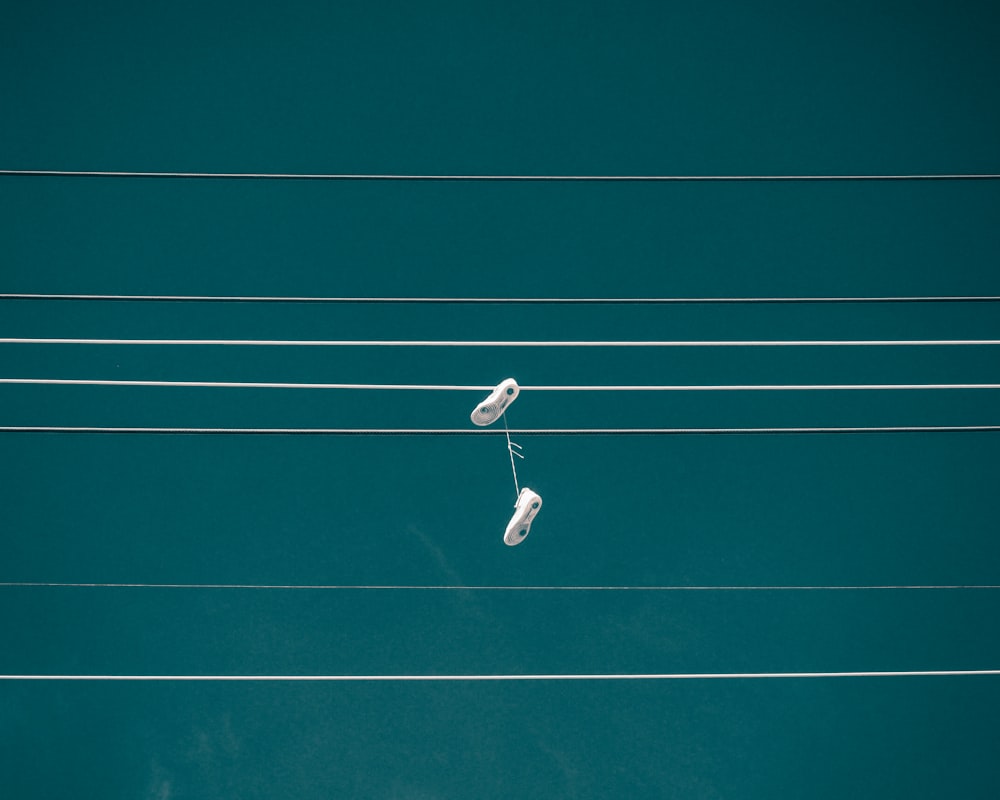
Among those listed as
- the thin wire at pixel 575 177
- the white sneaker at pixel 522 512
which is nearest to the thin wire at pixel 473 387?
the white sneaker at pixel 522 512

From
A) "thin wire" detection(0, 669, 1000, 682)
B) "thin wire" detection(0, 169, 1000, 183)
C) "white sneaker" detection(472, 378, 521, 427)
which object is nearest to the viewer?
"white sneaker" detection(472, 378, 521, 427)

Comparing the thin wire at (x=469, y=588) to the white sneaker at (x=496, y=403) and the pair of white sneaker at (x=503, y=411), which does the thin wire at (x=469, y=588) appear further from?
the white sneaker at (x=496, y=403)

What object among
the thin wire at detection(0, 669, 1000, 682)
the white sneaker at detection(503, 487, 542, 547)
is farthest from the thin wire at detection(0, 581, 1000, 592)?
the white sneaker at detection(503, 487, 542, 547)

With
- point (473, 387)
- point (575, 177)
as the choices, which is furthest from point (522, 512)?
point (575, 177)

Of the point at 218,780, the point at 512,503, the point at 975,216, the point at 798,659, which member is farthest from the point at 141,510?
the point at 975,216

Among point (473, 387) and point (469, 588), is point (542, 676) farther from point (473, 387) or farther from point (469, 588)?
point (473, 387)

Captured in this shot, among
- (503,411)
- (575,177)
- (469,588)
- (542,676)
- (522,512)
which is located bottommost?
(542,676)

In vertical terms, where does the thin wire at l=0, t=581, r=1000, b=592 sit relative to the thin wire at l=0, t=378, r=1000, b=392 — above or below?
below

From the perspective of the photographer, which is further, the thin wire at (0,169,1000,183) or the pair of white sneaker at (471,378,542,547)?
the thin wire at (0,169,1000,183)

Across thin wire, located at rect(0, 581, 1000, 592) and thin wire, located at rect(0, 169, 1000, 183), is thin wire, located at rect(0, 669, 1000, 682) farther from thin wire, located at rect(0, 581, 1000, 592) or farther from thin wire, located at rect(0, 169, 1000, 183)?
thin wire, located at rect(0, 169, 1000, 183)
